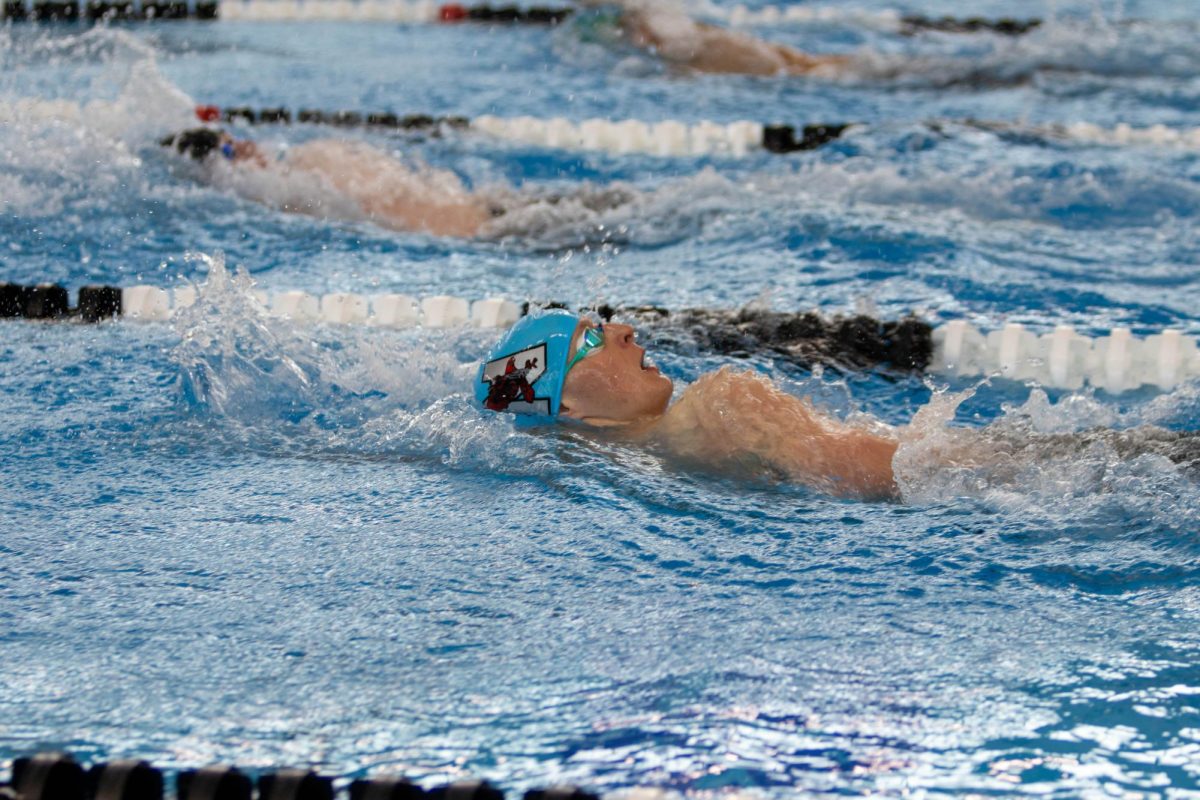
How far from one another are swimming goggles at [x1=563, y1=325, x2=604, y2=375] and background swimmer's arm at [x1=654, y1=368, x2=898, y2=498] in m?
0.22

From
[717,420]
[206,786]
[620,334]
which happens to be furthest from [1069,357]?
[206,786]

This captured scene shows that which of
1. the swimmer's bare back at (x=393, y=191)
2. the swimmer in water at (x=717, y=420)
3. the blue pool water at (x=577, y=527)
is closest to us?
the blue pool water at (x=577, y=527)

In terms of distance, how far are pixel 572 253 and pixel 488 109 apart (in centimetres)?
254

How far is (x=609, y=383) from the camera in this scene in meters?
3.04

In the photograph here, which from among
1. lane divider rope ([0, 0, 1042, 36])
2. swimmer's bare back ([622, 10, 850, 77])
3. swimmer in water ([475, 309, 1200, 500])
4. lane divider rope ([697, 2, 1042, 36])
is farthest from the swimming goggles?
lane divider rope ([697, 2, 1042, 36])

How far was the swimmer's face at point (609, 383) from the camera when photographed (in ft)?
9.96

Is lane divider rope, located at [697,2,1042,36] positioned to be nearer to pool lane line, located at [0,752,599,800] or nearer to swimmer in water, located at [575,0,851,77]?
swimmer in water, located at [575,0,851,77]

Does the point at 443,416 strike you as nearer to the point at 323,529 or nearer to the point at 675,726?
the point at 323,529

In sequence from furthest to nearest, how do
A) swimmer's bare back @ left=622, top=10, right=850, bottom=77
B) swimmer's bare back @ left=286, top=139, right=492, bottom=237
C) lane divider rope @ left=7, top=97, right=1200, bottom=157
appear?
swimmer's bare back @ left=622, top=10, right=850, bottom=77
lane divider rope @ left=7, top=97, right=1200, bottom=157
swimmer's bare back @ left=286, top=139, right=492, bottom=237

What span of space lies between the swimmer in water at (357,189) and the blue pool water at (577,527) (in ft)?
0.39

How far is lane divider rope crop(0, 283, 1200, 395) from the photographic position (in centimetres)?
392

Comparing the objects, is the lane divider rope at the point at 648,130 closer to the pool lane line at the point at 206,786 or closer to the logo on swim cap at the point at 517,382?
the logo on swim cap at the point at 517,382

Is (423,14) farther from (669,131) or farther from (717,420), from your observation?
(717,420)

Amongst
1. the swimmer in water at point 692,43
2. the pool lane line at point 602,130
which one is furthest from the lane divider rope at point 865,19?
the pool lane line at point 602,130
